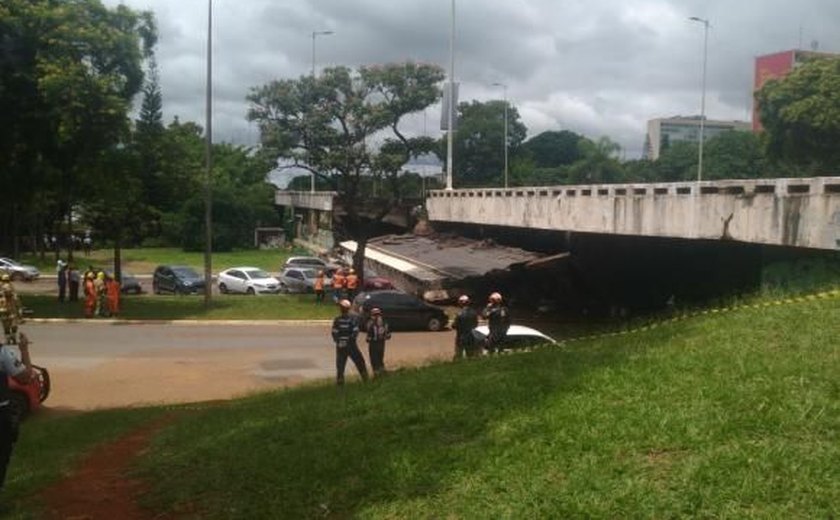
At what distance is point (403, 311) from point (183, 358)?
7950 mm

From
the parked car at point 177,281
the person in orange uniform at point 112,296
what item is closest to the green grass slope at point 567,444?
the person in orange uniform at point 112,296

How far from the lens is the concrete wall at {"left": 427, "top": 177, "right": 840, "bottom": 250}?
1580 cm

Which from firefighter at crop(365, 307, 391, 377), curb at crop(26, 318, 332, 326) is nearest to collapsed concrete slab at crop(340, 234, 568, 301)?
curb at crop(26, 318, 332, 326)

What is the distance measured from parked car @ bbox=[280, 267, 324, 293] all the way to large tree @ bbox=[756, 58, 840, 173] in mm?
26528

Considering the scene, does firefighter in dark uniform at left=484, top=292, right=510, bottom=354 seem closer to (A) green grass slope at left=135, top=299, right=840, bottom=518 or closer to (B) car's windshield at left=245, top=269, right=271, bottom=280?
(A) green grass slope at left=135, top=299, right=840, bottom=518

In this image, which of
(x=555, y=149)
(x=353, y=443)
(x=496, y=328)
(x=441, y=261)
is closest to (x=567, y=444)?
(x=353, y=443)

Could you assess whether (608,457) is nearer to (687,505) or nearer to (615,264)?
(687,505)

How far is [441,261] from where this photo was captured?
3728 cm

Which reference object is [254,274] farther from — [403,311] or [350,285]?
A: [403,311]

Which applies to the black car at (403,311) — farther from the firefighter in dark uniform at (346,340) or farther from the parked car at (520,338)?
the firefighter in dark uniform at (346,340)

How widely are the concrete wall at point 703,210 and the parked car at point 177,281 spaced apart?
49.4ft

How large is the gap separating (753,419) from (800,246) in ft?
36.5

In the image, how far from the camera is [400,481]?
6223 mm

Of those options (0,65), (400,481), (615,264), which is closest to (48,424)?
(400,481)
